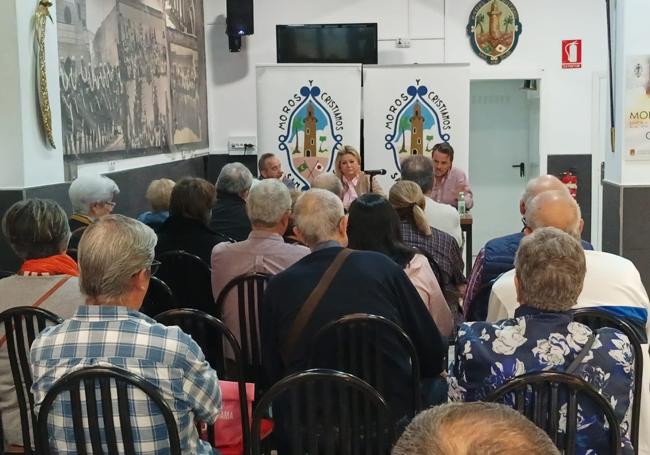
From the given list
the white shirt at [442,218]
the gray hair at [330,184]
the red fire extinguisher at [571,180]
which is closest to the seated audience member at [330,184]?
the gray hair at [330,184]

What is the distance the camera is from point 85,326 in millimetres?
1822

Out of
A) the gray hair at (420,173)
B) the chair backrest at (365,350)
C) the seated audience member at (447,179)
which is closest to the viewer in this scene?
the chair backrest at (365,350)

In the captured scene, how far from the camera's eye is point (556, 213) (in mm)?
2941

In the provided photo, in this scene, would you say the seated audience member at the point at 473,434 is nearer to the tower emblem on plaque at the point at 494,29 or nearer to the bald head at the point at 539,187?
the bald head at the point at 539,187

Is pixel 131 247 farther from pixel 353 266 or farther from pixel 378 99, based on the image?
pixel 378 99

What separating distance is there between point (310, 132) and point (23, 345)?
5035 millimetres

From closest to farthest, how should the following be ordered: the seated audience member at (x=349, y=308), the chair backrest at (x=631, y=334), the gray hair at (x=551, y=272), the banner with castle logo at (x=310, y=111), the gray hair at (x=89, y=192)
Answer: the gray hair at (x=551, y=272) < the chair backrest at (x=631, y=334) < the seated audience member at (x=349, y=308) < the gray hair at (x=89, y=192) < the banner with castle logo at (x=310, y=111)

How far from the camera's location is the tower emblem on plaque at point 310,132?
7.12 metres

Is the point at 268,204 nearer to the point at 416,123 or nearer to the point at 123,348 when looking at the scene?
the point at 123,348

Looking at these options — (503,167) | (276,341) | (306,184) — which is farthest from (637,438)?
(503,167)

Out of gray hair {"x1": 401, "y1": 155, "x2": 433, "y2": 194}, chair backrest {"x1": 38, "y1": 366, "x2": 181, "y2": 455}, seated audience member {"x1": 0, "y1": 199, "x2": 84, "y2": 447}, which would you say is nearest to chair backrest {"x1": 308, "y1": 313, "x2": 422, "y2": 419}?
chair backrest {"x1": 38, "y1": 366, "x2": 181, "y2": 455}

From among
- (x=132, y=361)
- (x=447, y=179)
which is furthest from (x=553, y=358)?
(x=447, y=179)

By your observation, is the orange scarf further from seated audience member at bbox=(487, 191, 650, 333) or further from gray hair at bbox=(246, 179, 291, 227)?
seated audience member at bbox=(487, 191, 650, 333)

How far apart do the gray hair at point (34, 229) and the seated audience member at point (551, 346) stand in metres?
1.45
